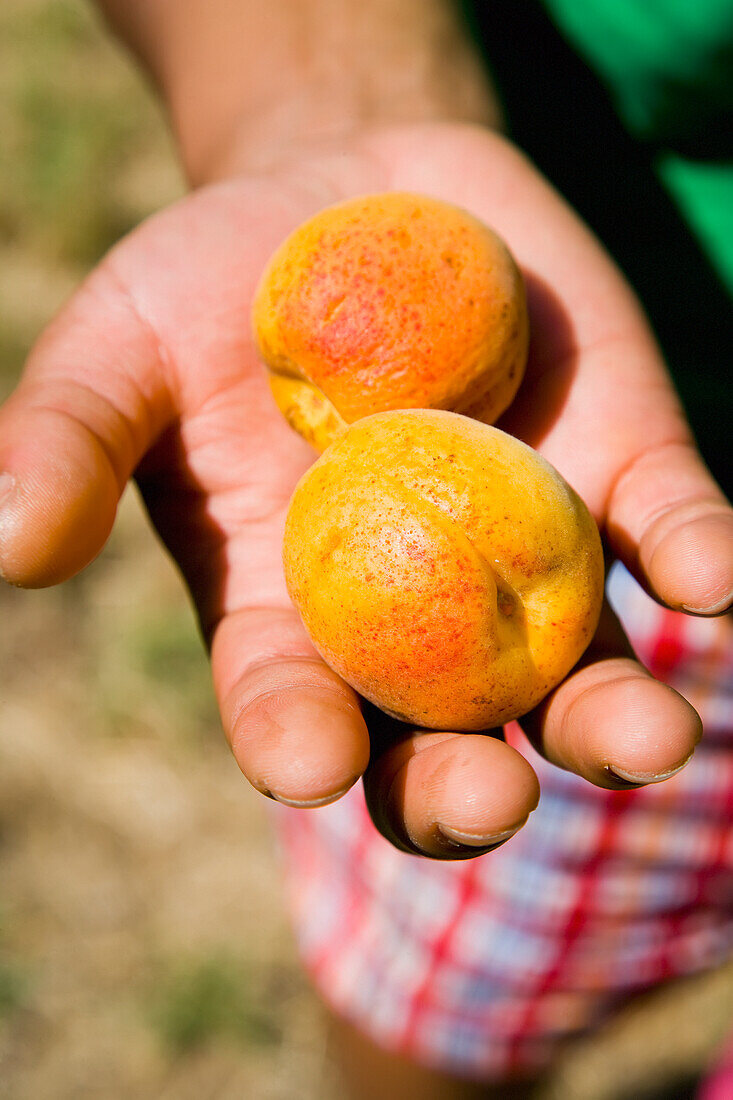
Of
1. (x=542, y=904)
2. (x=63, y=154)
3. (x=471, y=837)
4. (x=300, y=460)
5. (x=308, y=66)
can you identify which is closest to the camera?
(x=471, y=837)

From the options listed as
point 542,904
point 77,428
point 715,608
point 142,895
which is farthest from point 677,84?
point 142,895

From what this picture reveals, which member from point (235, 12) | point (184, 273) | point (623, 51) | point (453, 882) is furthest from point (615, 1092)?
point (235, 12)

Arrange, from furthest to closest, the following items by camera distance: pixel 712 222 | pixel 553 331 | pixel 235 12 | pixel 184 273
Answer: pixel 235 12 < pixel 712 222 < pixel 553 331 < pixel 184 273

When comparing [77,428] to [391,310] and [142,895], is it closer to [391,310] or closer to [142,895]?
[391,310]

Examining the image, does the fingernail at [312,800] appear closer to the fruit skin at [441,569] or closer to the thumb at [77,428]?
the fruit skin at [441,569]

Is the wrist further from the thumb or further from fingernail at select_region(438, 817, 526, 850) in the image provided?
fingernail at select_region(438, 817, 526, 850)

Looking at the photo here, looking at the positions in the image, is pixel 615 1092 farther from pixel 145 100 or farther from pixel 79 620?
pixel 145 100

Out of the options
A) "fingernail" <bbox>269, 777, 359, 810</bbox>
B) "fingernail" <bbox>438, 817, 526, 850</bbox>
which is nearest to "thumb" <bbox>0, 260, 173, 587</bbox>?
"fingernail" <bbox>269, 777, 359, 810</bbox>

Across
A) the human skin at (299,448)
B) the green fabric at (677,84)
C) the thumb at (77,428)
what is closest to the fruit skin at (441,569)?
the human skin at (299,448)
